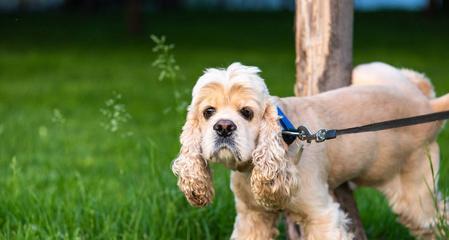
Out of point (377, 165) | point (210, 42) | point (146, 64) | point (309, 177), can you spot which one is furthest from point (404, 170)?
point (210, 42)

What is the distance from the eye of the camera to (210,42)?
2131cm

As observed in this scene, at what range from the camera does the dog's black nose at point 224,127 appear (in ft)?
11.6

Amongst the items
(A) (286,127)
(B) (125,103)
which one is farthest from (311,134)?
(B) (125,103)

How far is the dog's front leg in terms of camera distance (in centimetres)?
416

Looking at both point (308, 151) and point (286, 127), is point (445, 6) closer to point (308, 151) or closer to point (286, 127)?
point (308, 151)

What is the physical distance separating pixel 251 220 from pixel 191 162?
25.6 inches

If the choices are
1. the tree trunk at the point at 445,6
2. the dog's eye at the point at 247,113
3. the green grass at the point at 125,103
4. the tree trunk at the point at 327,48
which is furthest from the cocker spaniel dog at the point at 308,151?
the tree trunk at the point at 445,6

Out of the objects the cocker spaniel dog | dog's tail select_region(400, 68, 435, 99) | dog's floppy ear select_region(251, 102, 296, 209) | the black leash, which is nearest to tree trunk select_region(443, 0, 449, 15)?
dog's tail select_region(400, 68, 435, 99)

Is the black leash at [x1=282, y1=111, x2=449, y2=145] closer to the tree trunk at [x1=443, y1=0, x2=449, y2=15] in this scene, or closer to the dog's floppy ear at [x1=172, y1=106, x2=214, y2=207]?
the dog's floppy ear at [x1=172, y1=106, x2=214, y2=207]

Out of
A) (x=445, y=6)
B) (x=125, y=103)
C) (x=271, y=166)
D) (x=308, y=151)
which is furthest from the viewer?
(x=445, y=6)

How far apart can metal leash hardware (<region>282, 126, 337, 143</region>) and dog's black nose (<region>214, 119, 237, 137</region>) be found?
0.37 meters

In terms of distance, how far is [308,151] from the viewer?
407 cm

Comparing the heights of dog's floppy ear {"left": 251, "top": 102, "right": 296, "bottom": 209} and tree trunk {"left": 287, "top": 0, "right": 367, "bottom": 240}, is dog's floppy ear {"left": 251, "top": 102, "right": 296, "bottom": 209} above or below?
below

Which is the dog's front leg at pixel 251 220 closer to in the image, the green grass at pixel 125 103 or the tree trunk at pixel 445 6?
the green grass at pixel 125 103
